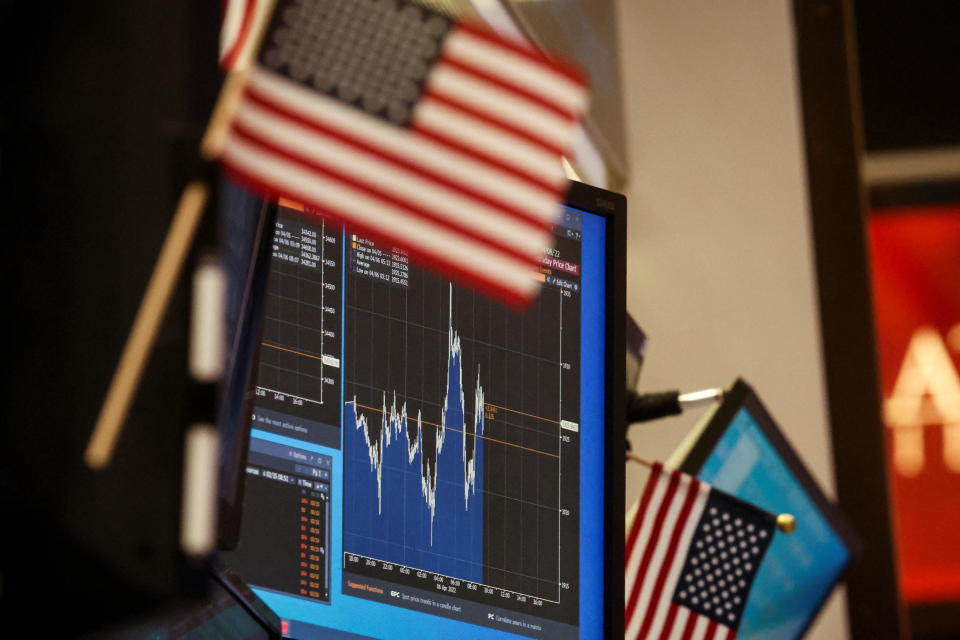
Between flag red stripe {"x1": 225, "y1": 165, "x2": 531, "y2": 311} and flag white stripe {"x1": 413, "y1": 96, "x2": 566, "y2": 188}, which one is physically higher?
flag white stripe {"x1": 413, "y1": 96, "x2": 566, "y2": 188}

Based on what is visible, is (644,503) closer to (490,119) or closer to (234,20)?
Answer: (234,20)

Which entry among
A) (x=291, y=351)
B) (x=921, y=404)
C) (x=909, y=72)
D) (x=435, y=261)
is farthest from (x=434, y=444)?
(x=909, y=72)

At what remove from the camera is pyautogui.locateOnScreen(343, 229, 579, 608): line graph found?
1.13 meters

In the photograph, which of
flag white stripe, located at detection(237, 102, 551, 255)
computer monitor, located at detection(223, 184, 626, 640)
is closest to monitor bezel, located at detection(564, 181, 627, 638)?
computer monitor, located at detection(223, 184, 626, 640)

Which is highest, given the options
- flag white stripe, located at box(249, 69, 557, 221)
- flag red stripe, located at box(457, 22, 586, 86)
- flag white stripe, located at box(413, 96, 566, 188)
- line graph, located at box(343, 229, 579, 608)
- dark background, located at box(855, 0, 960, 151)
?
dark background, located at box(855, 0, 960, 151)

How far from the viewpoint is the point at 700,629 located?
168cm

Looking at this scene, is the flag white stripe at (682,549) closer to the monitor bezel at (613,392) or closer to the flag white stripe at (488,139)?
the monitor bezel at (613,392)

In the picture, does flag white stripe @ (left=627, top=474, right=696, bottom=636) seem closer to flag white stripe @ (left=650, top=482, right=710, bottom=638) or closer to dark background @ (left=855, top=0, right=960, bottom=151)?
flag white stripe @ (left=650, top=482, right=710, bottom=638)

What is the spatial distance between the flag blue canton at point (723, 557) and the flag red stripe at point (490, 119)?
2.78 ft

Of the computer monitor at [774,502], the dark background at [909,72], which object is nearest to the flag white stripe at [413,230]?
the computer monitor at [774,502]

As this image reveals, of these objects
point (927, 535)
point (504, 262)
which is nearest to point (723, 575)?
point (504, 262)

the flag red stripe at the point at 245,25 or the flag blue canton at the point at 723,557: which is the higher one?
the flag red stripe at the point at 245,25

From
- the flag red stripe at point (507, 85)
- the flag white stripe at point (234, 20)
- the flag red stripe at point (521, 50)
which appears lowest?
the flag red stripe at point (507, 85)

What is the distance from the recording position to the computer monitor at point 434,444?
1.08 metres
